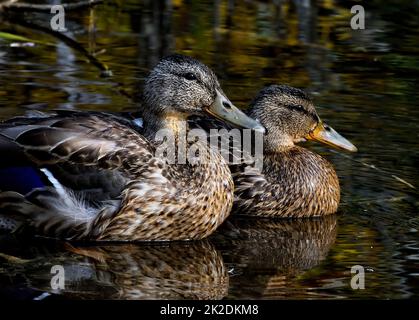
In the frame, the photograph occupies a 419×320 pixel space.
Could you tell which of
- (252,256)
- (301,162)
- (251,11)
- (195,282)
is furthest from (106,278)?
(251,11)

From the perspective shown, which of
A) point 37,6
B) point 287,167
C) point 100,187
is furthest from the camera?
point 37,6

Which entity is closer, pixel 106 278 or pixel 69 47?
pixel 106 278

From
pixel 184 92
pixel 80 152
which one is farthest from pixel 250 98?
pixel 80 152

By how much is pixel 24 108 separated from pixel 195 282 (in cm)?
392

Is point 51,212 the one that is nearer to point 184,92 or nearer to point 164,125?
point 164,125

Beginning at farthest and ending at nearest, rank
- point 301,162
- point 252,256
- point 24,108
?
point 24,108, point 301,162, point 252,256

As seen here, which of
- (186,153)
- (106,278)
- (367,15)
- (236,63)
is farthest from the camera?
(367,15)

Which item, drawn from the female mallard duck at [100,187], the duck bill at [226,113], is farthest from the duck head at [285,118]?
the female mallard duck at [100,187]

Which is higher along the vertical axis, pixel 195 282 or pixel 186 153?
pixel 186 153

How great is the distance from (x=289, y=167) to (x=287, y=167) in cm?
2

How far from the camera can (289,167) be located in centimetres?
948

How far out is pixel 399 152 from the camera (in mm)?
10141

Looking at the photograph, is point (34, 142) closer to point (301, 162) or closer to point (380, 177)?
point (301, 162)

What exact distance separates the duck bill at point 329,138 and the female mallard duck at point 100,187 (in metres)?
1.59
